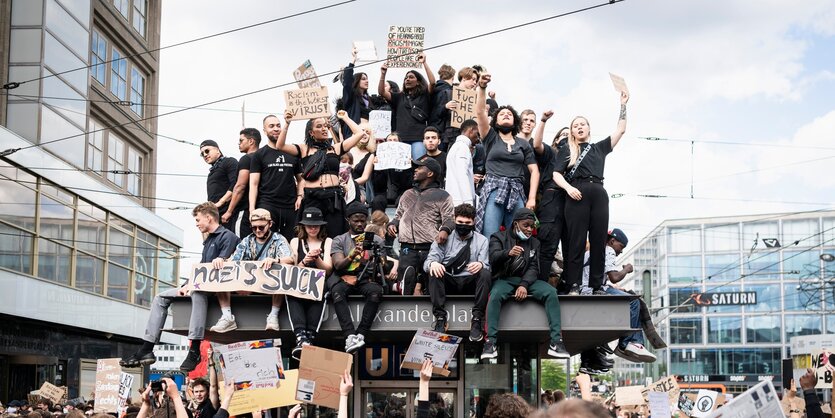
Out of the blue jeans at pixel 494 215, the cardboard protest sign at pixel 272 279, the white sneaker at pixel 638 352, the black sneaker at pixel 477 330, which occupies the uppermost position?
the blue jeans at pixel 494 215

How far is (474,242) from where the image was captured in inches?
495

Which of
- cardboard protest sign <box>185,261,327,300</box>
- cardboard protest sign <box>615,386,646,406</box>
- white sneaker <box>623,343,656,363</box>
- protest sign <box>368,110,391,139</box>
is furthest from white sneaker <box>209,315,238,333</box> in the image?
cardboard protest sign <box>615,386,646,406</box>

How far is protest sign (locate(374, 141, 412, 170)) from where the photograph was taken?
49.9 ft

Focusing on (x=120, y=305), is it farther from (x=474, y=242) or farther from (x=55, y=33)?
(x=474, y=242)

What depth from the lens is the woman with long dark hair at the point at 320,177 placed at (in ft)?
45.1

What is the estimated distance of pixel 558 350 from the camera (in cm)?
1214

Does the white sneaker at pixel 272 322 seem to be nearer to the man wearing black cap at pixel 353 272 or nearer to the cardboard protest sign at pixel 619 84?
the man wearing black cap at pixel 353 272

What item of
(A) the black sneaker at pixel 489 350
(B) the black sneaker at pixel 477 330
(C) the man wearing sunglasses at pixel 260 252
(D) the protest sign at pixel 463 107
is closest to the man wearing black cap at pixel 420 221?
(B) the black sneaker at pixel 477 330

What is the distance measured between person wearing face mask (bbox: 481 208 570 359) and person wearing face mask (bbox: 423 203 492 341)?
14 cm

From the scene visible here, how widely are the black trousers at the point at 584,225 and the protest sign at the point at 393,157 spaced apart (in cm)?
303

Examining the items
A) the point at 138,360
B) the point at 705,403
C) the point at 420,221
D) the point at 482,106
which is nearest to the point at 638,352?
the point at 705,403

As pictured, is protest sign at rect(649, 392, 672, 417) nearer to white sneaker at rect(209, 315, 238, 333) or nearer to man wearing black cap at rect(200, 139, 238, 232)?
white sneaker at rect(209, 315, 238, 333)

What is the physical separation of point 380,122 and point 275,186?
10.5 feet

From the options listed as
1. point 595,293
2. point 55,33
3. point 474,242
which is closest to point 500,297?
point 474,242
